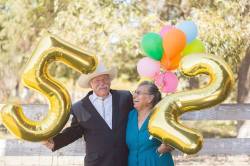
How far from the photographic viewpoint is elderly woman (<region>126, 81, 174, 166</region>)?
3.58m

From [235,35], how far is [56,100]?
3.89m

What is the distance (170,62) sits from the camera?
3984 millimetres

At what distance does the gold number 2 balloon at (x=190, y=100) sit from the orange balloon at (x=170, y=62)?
10.4 inches

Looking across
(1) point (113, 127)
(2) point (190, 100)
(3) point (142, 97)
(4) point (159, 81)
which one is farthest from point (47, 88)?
(2) point (190, 100)

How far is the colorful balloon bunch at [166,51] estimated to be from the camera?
154 inches

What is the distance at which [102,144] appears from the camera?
3.59 metres

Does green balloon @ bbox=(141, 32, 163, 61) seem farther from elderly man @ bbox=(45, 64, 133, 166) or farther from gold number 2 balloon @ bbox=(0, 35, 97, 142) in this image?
gold number 2 balloon @ bbox=(0, 35, 97, 142)

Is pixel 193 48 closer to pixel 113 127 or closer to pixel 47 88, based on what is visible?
pixel 113 127

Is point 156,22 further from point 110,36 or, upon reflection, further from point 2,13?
point 2,13

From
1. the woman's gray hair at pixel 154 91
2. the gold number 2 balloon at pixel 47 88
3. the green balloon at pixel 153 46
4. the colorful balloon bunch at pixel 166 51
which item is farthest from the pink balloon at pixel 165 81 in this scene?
the gold number 2 balloon at pixel 47 88

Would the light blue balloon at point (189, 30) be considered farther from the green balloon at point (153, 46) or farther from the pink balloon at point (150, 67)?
the pink balloon at point (150, 67)

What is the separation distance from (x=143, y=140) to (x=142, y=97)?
282 mm

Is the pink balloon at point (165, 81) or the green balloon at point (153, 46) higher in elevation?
the green balloon at point (153, 46)

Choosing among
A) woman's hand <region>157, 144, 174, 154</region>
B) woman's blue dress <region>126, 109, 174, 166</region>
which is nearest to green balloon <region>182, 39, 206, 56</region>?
woman's blue dress <region>126, 109, 174, 166</region>
